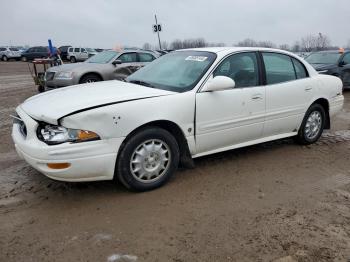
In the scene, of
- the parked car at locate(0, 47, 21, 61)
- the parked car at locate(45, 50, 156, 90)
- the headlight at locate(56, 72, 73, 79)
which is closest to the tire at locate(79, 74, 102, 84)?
the parked car at locate(45, 50, 156, 90)

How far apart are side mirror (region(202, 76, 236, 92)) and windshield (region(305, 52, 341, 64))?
Answer: 30.6 ft

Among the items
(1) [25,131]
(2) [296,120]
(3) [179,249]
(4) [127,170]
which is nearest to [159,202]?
(4) [127,170]

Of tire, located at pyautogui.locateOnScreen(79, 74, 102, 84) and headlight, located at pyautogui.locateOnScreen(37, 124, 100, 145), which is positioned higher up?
headlight, located at pyautogui.locateOnScreen(37, 124, 100, 145)

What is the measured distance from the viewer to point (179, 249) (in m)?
3.05

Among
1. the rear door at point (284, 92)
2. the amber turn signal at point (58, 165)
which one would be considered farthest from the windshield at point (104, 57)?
the amber turn signal at point (58, 165)

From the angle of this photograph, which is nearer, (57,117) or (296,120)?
(57,117)

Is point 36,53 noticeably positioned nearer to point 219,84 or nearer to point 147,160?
point 219,84

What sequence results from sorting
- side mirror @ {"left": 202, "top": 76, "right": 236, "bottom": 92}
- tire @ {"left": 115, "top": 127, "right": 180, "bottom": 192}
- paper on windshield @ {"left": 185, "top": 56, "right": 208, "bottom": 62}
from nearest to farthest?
tire @ {"left": 115, "top": 127, "right": 180, "bottom": 192} < side mirror @ {"left": 202, "top": 76, "right": 236, "bottom": 92} < paper on windshield @ {"left": 185, "top": 56, "right": 208, "bottom": 62}

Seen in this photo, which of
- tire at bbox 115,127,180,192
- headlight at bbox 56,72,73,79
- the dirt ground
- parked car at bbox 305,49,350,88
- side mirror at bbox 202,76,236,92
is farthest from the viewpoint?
parked car at bbox 305,49,350,88

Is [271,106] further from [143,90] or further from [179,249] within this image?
[179,249]

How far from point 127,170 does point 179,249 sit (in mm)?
1153

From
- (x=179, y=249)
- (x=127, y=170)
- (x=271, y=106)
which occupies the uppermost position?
(x=271, y=106)

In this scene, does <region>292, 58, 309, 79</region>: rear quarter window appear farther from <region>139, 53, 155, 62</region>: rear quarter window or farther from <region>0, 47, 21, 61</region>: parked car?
<region>0, 47, 21, 61</region>: parked car

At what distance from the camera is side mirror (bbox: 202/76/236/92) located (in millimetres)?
4324
